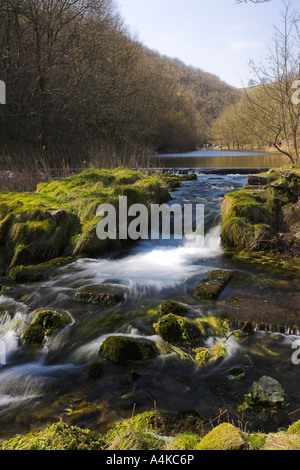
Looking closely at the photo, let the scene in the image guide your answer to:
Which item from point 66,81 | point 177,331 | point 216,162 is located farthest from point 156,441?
point 216,162

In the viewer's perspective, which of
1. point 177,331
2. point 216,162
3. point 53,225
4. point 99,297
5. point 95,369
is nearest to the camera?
point 95,369

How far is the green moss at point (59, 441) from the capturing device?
6.16 ft

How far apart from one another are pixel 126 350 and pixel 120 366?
0.58 ft

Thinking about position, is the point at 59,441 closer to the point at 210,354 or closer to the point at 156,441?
the point at 156,441

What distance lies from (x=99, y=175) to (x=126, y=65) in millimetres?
22401

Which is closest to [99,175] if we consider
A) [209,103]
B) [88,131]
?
[88,131]

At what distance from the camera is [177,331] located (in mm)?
3891

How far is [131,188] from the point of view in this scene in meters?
8.20

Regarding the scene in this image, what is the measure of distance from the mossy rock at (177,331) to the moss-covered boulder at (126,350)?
0.26 m

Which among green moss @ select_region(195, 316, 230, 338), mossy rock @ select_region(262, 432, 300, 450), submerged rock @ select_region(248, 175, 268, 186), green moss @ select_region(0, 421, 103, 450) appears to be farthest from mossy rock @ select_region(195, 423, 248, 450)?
submerged rock @ select_region(248, 175, 268, 186)

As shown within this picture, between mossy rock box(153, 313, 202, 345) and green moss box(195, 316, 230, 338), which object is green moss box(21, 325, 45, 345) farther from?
green moss box(195, 316, 230, 338)

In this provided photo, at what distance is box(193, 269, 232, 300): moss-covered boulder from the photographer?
486cm

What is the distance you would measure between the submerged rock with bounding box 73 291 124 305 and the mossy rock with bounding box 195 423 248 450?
3.06 metres

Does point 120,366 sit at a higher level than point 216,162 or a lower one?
lower
